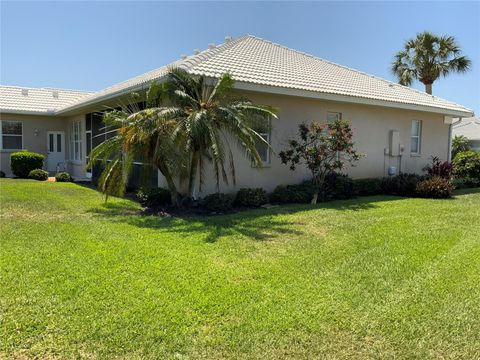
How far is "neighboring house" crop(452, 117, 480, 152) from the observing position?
101 feet

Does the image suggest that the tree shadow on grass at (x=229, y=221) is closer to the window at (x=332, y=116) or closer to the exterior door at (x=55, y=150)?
the window at (x=332, y=116)

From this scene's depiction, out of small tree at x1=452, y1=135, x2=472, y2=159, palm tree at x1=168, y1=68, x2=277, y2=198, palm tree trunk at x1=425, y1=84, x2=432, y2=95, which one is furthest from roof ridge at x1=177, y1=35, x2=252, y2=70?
small tree at x1=452, y1=135, x2=472, y2=159

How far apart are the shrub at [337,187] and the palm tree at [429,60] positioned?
56.9 ft

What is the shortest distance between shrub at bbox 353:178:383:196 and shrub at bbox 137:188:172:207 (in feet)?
21.4

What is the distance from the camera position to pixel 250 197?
36.1 feet

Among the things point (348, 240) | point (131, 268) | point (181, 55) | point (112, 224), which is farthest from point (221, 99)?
point (181, 55)

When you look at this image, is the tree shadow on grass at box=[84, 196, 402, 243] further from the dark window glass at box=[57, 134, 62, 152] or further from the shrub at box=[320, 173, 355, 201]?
the dark window glass at box=[57, 134, 62, 152]

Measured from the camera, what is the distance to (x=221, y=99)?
32.8 feet

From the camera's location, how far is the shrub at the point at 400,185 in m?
14.3

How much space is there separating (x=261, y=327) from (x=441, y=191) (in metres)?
11.9

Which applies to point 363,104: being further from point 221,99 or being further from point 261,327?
point 261,327

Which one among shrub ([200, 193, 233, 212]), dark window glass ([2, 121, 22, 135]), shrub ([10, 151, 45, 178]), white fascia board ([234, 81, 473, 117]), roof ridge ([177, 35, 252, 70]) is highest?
roof ridge ([177, 35, 252, 70])

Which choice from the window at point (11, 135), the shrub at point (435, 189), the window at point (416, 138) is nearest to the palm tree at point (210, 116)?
the shrub at point (435, 189)

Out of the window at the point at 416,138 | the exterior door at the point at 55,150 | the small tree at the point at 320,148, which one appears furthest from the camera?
the exterior door at the point at 55,150
